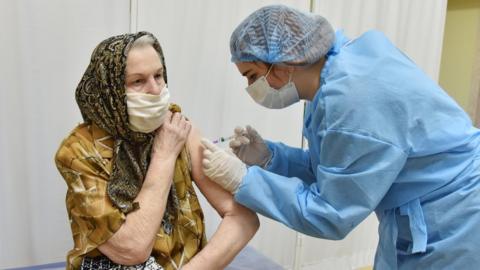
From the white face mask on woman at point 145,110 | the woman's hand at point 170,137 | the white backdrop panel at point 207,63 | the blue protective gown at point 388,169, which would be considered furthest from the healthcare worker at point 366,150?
the white backdrop panel at point 207,63

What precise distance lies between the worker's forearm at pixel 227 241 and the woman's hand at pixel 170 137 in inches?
11.5

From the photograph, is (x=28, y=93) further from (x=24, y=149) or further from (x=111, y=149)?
(x=111, y=149)

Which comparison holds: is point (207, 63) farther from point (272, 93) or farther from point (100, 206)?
point (100, 206)

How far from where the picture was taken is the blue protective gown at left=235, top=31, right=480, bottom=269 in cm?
127

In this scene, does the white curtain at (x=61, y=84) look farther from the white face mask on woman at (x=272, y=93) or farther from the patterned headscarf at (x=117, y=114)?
the white face mask on woman at (x=272, y=93)

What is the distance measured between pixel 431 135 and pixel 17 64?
1771 mm

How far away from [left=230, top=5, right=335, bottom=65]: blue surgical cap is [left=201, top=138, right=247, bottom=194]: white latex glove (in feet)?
1.08

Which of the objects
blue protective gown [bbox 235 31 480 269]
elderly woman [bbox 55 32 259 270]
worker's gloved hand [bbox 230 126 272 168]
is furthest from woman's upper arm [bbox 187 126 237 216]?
worker's gloved hand [bbox 230 126 272 168]

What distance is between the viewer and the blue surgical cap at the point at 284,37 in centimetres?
139

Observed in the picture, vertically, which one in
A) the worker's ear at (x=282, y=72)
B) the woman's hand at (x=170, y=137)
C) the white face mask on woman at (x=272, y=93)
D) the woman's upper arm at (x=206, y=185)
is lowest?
the woman's upper arm at (x=206, y=185)

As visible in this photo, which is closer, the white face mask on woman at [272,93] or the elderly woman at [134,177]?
the elderly woman at [134,177]

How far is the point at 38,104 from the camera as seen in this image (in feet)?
7.00

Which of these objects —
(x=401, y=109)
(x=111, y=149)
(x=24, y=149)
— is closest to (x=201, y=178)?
(x=111, y=149)

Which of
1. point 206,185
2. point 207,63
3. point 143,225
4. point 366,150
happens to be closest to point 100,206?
point 143,225
